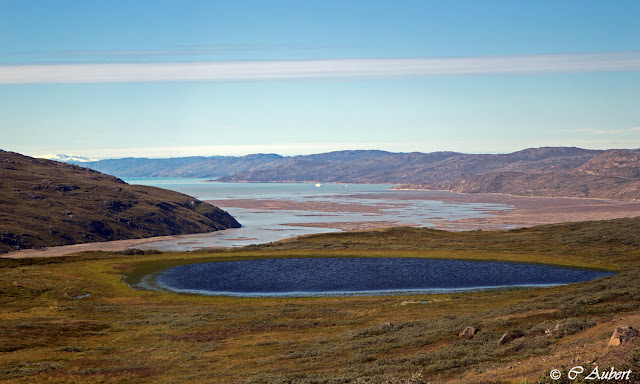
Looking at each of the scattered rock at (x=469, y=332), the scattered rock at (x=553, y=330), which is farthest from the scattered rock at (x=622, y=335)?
Answer: the scattered rock at (x=469, y=332)

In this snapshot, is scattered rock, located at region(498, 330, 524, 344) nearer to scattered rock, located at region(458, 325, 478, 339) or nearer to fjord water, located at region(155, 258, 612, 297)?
scattered rock, located at region(458, 325, 478, 339)

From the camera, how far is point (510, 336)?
1328 inches

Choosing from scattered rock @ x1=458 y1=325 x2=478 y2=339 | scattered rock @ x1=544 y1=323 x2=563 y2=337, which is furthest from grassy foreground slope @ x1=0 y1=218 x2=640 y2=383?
scattered rock @ x1=458 y1=325 x2=478 y2=339

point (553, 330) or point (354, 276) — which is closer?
point (553, 330)

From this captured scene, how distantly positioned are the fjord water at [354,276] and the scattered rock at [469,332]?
33.3 meters

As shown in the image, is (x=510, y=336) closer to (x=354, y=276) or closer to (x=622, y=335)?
(x=622, y=335)

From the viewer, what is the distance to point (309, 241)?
5098 inches

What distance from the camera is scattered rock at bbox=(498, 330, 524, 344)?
3317cm

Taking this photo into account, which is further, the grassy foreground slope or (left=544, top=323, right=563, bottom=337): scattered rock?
(left=544, top=323, right=563, bottom=337): scattered rock

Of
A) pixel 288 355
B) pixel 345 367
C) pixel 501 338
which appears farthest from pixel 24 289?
pixel 501 338

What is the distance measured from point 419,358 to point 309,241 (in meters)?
97.8

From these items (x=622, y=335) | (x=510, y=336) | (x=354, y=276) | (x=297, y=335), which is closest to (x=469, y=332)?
(x=510, y=336)

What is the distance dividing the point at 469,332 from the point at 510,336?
3.82m

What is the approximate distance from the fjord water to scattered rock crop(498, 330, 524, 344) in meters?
36.6
